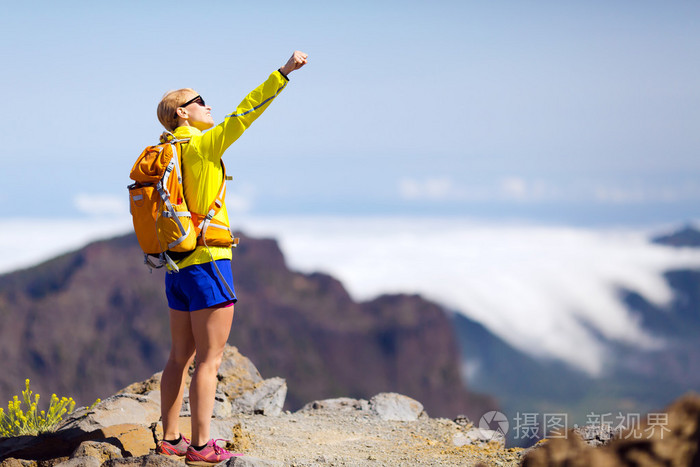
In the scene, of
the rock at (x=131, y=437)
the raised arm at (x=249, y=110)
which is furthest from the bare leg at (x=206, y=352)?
the raised arm at (x=249, y=110)

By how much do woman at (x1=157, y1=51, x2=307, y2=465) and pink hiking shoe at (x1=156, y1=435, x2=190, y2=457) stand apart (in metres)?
0.25

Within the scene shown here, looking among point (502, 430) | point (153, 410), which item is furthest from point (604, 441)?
point (153, 410)

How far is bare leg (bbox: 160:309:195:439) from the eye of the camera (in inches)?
243

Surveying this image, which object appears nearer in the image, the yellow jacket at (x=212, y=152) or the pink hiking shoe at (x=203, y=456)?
the yellow jacket at (x=212, y=152)

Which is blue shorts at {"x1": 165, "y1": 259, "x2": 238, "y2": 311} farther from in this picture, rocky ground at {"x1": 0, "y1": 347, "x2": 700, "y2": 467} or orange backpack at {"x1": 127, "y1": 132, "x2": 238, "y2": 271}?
rocky ground at {"x1": 0, "y1": 347, "x2": 700, "y2": 467}

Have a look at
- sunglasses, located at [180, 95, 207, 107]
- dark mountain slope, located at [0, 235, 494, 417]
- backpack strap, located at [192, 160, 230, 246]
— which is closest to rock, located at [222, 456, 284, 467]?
backpack strap, located at [192, 160, 230, 246]

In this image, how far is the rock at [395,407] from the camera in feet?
33.8

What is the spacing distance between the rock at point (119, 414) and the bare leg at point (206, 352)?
1730 mm

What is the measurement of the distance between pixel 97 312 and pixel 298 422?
58424 mm

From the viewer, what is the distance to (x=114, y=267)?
6700 centimetres

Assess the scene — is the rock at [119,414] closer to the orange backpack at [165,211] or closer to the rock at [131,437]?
the rock at [131,437]

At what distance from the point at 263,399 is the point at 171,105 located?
5.08 metres

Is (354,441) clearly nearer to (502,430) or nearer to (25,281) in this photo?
(502,430)

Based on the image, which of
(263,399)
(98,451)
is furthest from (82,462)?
(263,399)
